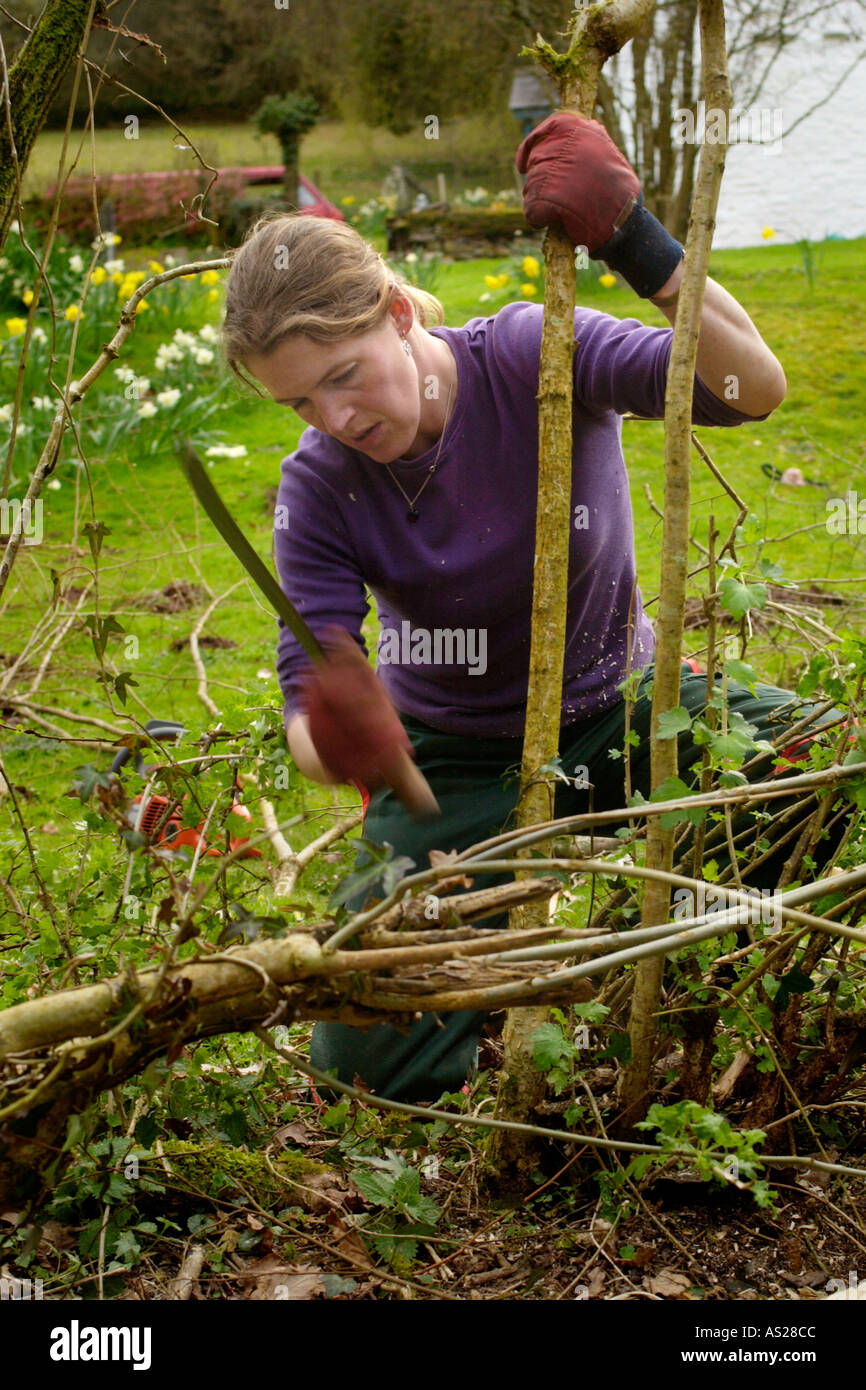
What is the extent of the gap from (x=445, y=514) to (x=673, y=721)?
94cm

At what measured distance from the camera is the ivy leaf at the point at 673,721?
57.4 inches

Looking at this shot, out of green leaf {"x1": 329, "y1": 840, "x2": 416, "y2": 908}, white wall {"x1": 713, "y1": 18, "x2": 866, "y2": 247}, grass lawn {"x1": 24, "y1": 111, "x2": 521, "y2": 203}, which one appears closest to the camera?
green leaf {"x1": 329, "y1": 840, "x2": 416, "y2": 908}

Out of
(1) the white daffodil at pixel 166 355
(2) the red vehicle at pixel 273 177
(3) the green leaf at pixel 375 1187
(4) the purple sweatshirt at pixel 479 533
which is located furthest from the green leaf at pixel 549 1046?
(2) the red vehicle at pixel 273 177

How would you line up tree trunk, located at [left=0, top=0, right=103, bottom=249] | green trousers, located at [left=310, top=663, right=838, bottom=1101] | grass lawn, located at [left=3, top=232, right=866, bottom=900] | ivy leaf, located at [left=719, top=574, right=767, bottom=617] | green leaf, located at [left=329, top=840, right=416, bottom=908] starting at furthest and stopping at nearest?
grass lawn, located at [left=3, top=232, right=866, bottom=900] → green trousers, located at [left=310, top=663, right=838, bottom=1101] → tree trunk, located at [left=0, top=0, right=103, bottom=249] → ivy leaf, located at [left=719, top=574, right=767, bottom=617] → green leaf, located at [left=329, top=840, right=416, bottom=908]

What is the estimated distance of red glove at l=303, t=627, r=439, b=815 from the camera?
172 centimetres

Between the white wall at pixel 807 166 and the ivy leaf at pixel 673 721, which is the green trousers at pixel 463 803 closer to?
the ivy leaf at pixel 673 721

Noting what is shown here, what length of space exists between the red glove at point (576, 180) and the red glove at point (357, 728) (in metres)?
0.70

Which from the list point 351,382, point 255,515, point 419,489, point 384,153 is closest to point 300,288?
point 351,382

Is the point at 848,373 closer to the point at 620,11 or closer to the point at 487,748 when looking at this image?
the point at 487,748

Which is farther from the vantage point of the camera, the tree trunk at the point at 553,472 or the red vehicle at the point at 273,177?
the red vehicle at the point at 273,177

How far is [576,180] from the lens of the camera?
5.58ft

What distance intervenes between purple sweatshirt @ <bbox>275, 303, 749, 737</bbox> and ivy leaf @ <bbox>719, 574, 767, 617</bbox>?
31.3 inches

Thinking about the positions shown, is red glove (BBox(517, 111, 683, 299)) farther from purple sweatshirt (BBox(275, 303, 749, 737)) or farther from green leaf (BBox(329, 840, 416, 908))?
green leaf (BBox(329, 840, 416, 908))

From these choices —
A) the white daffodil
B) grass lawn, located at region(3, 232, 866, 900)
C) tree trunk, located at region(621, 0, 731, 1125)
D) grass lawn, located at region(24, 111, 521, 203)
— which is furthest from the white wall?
tree trunk, located at region(621, 0, 731, 1125)
